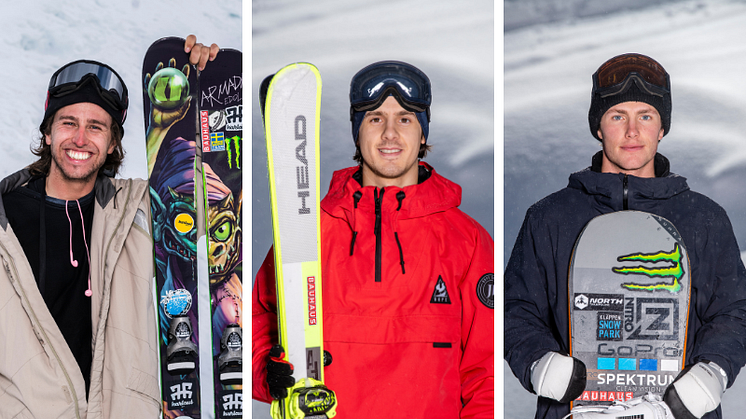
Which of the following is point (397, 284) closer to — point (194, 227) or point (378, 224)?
point (378, 224)

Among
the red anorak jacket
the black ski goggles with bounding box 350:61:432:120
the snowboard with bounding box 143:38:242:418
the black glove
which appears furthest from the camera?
the snowboard with bounding box 143:38:242:418

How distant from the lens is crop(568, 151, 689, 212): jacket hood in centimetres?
220

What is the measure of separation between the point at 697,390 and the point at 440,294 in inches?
32.7

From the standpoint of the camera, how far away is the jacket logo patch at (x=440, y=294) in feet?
7.00

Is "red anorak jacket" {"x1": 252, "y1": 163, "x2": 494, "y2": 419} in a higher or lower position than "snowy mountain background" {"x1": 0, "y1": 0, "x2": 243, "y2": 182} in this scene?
lower

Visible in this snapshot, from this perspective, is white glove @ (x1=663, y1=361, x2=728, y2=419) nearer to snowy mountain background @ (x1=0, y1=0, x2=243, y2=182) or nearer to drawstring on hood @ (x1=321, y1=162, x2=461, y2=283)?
drawstring on hood @ (x1=321, y1=162, x2=461, y2=283)

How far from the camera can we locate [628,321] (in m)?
2.13

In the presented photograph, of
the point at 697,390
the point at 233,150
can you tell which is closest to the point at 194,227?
the point at 233,150

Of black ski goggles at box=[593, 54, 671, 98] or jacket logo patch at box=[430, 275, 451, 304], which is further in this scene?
black ski goggles at box=[593, 54, 671, 98]

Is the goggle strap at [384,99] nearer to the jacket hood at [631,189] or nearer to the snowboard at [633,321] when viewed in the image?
the jacket hood at [631,189]

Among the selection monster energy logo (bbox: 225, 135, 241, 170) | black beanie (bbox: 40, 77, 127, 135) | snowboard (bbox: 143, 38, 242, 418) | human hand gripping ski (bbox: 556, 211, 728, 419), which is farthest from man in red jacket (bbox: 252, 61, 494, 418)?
black beanie (bbox: 40, 77, 127, 135)

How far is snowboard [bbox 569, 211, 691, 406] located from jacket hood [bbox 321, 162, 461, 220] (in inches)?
19.0

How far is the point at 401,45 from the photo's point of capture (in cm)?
257

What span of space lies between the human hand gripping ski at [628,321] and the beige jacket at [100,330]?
1401 millimetres
